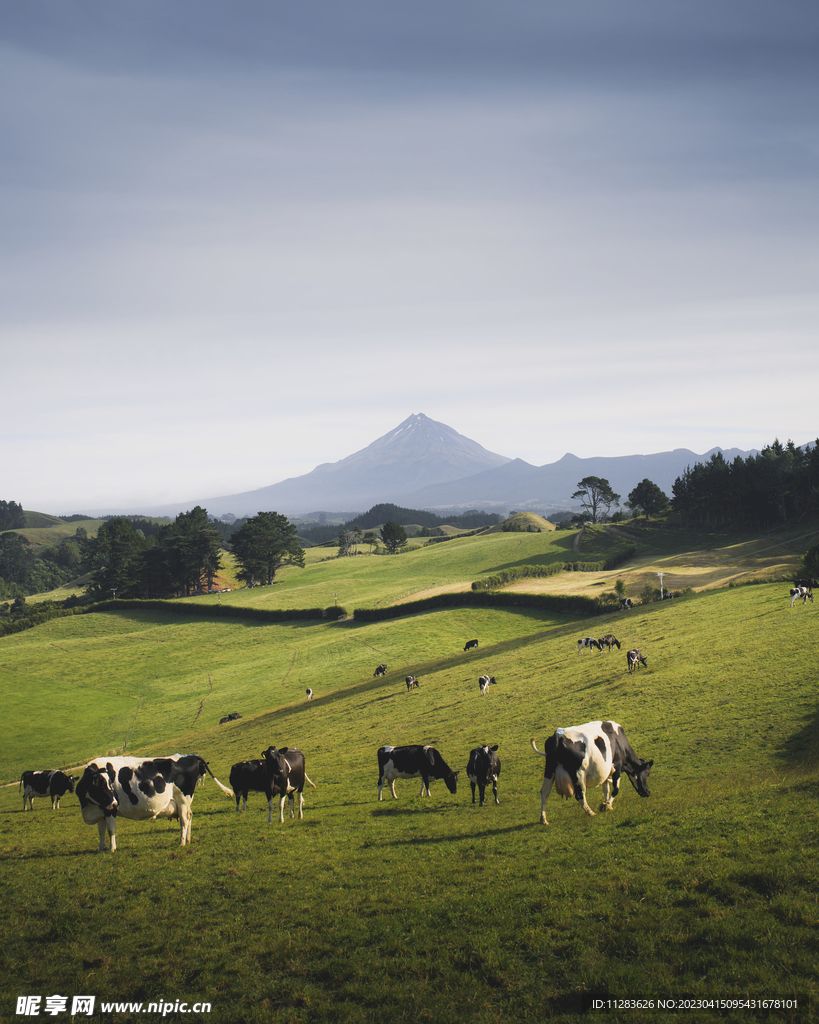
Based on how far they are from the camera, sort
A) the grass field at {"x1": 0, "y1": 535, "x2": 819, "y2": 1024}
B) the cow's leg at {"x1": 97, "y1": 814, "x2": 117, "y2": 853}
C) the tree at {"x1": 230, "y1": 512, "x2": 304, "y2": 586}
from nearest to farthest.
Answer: the grass field at {"x1": 0, "y1": 535, "x2": 819, "y2": 1024} → the cow's leg at {"x1": 97, "y1": 814, "x2": 117, "y2": 853} → the tree at {"x1": 230, "y1": 512, "x2": 304, "y2": 586}

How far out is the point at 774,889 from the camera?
9055 mm

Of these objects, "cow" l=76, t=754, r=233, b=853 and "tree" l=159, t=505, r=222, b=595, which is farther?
"tree" l=159, t=505, r=222, b=595

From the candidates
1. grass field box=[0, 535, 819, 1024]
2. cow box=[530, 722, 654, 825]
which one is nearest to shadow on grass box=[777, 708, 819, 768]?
grass field box=[0, 535, 819, 1024]

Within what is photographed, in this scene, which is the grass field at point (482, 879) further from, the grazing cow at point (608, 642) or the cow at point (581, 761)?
the grazing cow at point (608, 642)

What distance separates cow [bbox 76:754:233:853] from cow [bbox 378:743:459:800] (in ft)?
20.1

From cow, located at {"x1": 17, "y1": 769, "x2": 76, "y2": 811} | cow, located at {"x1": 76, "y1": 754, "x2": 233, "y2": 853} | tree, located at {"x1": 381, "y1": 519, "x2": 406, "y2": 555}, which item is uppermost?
tree, located at {"x1": 381, "y1": 519, "x2": 406, "y2": 555}

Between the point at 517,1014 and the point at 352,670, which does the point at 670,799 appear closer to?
the point at 517,1014

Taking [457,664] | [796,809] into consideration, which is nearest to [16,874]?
[796,809]

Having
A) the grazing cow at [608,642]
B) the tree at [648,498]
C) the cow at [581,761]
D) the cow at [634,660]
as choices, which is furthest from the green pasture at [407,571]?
the cow at [581,761]

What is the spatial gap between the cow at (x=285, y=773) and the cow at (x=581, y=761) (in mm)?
7843

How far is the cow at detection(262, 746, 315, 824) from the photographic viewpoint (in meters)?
17.5

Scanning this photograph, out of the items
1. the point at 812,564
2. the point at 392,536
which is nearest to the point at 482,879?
the point at 812,564

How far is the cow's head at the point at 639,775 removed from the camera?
1495 centimetres

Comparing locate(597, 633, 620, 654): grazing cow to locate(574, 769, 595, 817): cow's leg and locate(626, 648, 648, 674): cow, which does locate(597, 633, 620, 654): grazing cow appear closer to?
locate(626, 648, 648, 674): cow
